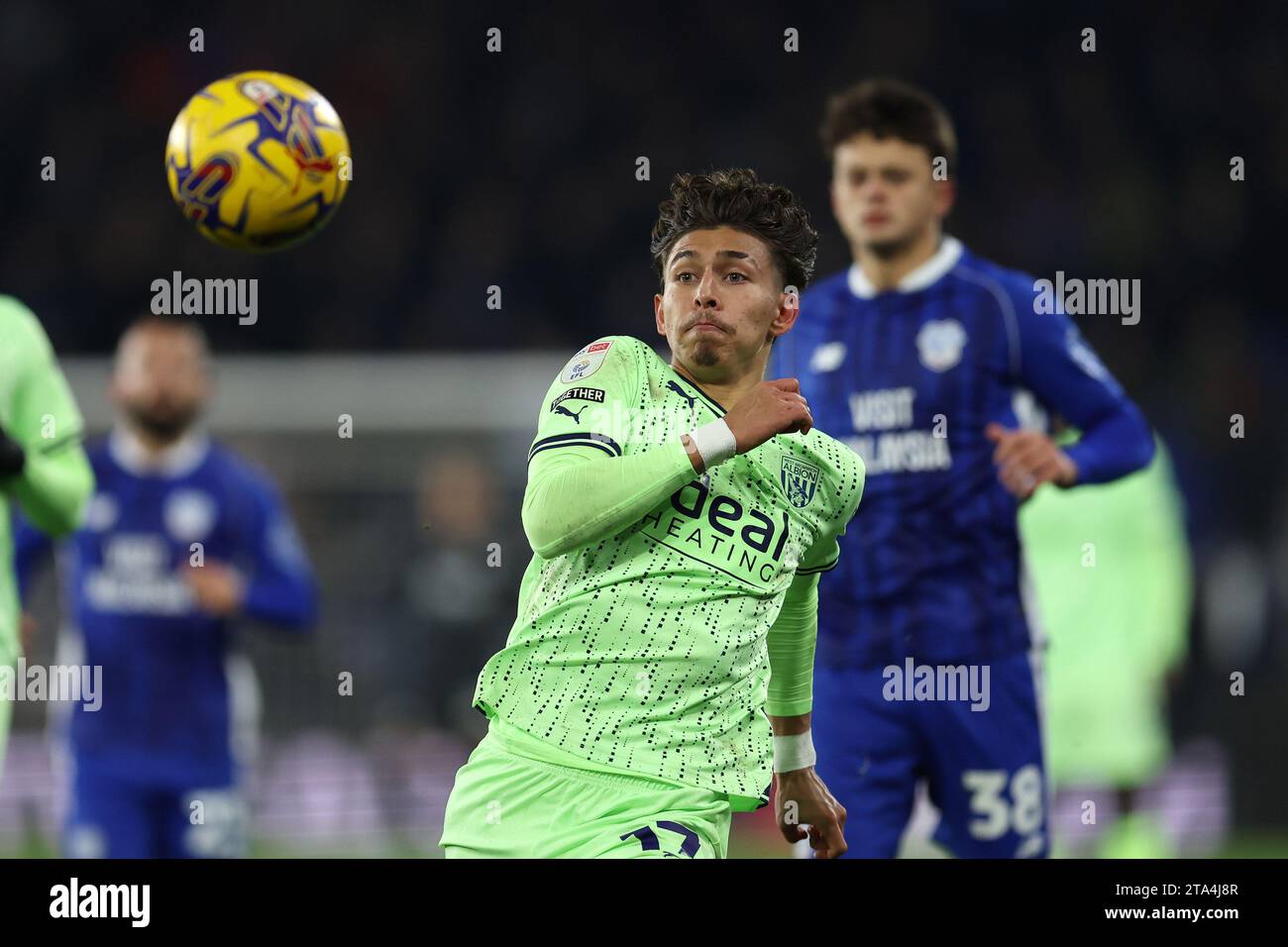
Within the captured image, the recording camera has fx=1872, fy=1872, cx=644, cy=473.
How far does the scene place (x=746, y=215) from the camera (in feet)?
13.5

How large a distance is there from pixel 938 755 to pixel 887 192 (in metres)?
1.97

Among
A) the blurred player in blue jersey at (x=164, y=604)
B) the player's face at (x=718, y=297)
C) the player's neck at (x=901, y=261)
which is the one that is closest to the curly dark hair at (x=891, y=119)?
the player's neck at (x=901, y=261)

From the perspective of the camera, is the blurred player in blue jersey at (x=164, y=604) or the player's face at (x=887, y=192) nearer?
the player's face at (x=887, y=192)

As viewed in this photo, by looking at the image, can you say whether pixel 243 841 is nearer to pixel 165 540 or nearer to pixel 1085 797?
pixel 165 540

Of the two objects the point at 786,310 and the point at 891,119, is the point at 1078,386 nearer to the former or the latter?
the point at 891,119

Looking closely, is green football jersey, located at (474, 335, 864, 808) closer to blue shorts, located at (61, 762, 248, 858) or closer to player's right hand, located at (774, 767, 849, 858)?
player's right hand, located at (774, 767, 849, 858)

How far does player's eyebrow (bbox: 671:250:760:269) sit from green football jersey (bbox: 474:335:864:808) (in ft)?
0.70

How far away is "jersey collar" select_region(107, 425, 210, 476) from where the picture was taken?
325 inches

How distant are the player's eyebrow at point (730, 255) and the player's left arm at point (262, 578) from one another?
4166mm

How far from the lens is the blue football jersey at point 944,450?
20.8 feet

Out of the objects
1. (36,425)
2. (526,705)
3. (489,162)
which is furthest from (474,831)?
(489,162)

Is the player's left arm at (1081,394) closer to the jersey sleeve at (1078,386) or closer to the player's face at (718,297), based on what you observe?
the jersey sleeve at (1078,386)

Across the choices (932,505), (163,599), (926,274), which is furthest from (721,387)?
(163,599)

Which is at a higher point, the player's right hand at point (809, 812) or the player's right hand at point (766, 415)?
Result: the player's right hand at point (766, 415)
